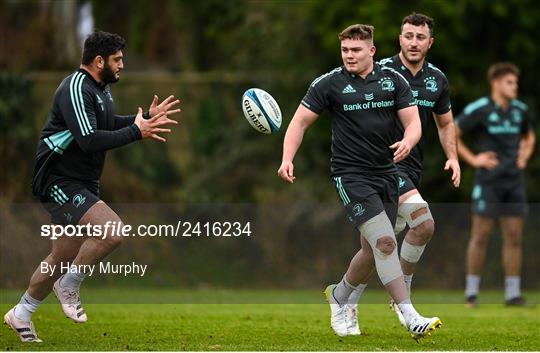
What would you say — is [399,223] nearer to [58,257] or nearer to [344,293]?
[344,293]

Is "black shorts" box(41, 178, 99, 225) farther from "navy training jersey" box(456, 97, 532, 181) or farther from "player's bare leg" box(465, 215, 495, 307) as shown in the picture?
"navy training jersey" box(456, 97, 532, 181)

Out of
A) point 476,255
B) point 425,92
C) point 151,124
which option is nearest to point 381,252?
point 425,92

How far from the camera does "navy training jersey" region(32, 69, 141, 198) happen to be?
8.75 metres

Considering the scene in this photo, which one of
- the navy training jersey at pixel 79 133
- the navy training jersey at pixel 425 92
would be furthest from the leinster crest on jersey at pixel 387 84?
the navy training jersey at pixel 79 133

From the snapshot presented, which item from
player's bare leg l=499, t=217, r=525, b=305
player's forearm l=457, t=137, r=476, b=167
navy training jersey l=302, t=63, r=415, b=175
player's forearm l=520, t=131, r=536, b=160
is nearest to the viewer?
navy training jersey l=302, t=63, r=415, b=175

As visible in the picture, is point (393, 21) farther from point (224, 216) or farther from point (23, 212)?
point (23, 212)

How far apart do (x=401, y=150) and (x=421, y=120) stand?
1.45 meters

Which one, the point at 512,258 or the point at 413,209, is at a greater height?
the point at 413,209

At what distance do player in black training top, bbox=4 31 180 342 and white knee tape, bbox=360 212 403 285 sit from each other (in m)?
1.65

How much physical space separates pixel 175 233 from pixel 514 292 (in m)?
4.50

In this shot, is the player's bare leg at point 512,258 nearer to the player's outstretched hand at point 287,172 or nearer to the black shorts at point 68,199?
the player's outstretched hand at point 287,172

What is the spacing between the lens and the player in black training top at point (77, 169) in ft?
29.0

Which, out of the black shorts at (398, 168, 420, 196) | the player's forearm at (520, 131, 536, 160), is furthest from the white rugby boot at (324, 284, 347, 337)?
the player's forearm at (520, 131, 536, 160)

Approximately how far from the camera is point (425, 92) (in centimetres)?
1002
